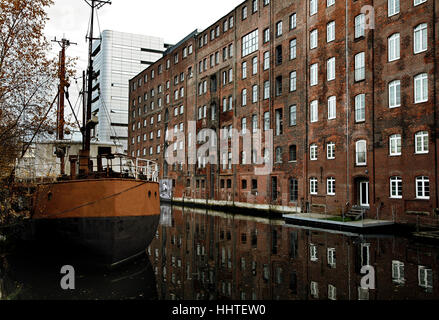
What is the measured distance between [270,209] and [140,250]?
1956cm

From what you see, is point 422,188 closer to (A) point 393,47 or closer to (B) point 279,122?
(A) point 393,47

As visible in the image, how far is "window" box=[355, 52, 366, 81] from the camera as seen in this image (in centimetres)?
2556

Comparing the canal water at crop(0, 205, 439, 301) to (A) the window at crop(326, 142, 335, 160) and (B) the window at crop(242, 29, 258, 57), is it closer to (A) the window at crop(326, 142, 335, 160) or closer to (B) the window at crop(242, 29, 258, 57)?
Answer: (A) the window at crop(326, 142, 335, 160)

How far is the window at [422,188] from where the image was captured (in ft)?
68.4

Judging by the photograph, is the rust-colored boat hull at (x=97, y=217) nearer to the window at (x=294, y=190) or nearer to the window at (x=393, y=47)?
the window at (x=393, y=47)

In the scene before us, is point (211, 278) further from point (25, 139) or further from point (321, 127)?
point (321, 127)

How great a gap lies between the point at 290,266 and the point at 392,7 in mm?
18929

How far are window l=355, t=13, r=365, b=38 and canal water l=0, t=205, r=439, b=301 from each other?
561 inches

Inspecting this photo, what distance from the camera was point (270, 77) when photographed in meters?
34.8

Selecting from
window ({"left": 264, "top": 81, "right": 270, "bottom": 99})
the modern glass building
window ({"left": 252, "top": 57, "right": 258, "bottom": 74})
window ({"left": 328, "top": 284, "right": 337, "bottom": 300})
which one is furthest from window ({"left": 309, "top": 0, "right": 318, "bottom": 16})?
the modern glass building

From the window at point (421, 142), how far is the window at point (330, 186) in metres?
6.78

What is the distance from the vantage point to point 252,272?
12.1 m

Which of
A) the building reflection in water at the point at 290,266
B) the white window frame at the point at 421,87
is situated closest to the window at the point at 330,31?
the white window frame at the point at 421,87
